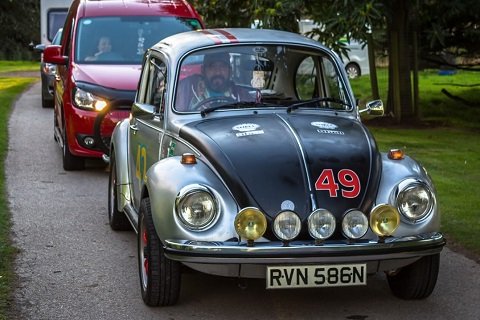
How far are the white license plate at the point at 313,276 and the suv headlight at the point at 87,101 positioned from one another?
6312mm

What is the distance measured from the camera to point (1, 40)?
59000mm

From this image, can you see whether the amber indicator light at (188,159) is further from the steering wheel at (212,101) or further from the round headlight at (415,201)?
the round headlight at (415,201)

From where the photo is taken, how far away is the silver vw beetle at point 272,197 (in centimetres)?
562

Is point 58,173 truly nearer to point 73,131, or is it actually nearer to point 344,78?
point 73,131

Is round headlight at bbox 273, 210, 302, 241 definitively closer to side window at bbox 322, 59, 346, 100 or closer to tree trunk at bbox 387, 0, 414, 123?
side window at bbox 322, 59, 346, 100

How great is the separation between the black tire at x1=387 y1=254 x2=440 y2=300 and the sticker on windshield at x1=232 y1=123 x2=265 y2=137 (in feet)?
4.18

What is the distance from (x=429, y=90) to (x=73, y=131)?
48.5 ft

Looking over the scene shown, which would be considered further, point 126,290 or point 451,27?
point 451,27

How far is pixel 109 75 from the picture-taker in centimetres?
1183

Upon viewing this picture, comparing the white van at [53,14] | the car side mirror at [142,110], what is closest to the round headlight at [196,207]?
the car side mirror at [142,110]

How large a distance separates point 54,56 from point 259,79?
6330mm

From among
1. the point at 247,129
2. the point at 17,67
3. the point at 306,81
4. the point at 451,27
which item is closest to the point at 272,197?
the point at 247,129

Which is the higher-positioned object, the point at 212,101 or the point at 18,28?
the point at 212,101

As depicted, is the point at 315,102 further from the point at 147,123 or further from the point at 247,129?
the point at 147,123
